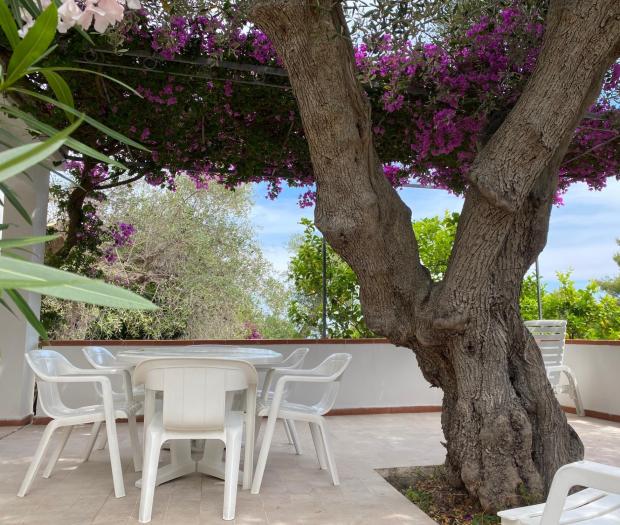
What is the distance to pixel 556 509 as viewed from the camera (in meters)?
1.67

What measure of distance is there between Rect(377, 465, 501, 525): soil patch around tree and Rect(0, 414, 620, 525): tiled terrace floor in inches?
3.6

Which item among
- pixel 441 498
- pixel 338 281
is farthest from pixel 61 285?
pixel 338 281

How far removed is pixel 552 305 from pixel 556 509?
8.14m

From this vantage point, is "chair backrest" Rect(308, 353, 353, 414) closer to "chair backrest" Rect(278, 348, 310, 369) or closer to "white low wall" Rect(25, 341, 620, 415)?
"chair backrest" Rect(278, 348, 310, 369)

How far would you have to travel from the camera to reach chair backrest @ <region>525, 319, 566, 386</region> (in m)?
6.40

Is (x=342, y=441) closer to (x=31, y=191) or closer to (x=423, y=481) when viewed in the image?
(x=423, y=481)

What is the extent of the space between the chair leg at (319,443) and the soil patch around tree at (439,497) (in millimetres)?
399

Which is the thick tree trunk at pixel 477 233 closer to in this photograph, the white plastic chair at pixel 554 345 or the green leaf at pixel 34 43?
the green leaf at pixel 34 43

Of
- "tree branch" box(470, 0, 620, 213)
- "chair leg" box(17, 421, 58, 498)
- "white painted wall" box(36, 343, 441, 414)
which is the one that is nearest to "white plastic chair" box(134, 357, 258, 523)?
"chair leg" box(17, 421, 58, 498)

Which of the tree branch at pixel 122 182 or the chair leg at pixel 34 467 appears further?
the tree branch at pixel 122 182

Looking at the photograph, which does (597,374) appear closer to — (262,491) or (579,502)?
(262,491)

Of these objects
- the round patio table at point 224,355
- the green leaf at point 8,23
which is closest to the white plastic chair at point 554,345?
the round patio table at point 224,355

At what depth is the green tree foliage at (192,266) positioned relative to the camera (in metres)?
8.84

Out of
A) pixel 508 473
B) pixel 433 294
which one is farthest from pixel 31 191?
pixel 508 473
